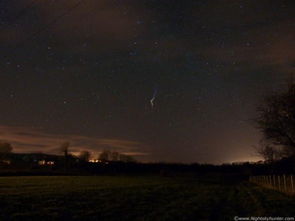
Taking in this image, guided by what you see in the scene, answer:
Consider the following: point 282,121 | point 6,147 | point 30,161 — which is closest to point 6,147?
point 6,147

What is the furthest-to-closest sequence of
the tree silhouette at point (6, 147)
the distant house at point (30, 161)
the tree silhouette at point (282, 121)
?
the tree silhouette at point (6, 147), the distant house at point (30, 161), the tree silhouette at point (282, 121)

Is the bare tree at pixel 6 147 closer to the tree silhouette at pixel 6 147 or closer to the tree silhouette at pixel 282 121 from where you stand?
the tree silhouette at pixel 6 147

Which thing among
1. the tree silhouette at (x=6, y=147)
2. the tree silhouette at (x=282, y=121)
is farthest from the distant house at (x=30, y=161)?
the tree silhouette at (x=282, y=121)

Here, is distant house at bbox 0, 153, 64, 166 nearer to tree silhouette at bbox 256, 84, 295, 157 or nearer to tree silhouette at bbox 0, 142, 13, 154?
tree silhouette at bbox 0, 142, 13, 154

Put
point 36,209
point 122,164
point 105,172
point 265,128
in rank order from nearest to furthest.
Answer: point 36,209, point 265,128, point 105,172, point 122,164


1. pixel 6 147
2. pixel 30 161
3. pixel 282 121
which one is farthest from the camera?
pixel 6 147

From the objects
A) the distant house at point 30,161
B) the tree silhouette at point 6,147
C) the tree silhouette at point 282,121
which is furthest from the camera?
the tree silhouette at point 6,147

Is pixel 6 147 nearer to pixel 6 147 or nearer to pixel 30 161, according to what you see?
pixel 6 147

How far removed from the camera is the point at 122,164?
12012cm

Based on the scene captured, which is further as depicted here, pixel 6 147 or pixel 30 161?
pixel 6 147

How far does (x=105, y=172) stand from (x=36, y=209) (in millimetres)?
89101

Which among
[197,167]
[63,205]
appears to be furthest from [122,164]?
[63,205]

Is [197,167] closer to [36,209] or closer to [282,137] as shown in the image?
[282,137]

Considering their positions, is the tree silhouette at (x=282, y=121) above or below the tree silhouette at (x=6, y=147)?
below
